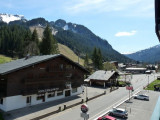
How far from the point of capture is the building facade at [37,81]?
33250 millimetres

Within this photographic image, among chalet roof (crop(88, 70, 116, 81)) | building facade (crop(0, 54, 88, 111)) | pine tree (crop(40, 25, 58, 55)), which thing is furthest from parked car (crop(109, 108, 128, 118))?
pine tree (crop(40, 25, 58, 55))

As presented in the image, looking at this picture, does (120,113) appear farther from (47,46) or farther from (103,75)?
(47,46)

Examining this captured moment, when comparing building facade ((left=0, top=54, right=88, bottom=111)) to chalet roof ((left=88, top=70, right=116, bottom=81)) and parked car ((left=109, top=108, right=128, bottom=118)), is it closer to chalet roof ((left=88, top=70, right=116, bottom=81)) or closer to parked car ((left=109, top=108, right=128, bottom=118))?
parked car ((left=109, top=108, right=128, bottom=118))

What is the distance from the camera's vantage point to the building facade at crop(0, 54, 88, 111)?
3325cm

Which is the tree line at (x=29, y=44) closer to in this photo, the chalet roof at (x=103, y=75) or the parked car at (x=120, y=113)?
the chalet roof at (x=103, y=75)

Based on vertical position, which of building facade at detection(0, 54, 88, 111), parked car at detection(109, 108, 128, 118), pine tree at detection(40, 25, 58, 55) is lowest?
parked car at detection(109, 108, 128, 118)

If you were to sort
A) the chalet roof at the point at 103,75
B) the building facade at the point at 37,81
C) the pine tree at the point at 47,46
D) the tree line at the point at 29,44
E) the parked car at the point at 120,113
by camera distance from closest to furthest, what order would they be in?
the parked car at the point at 120,113, the building facade at the point at 37,81, the chalet roof at the point at 103,75, the pine tree at the point at 47,46, the tree line at the point at 29,44

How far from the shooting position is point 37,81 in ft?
125

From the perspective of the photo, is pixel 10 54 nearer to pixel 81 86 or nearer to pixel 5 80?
pixel 81 86

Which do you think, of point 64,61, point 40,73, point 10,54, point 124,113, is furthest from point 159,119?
point 10,54

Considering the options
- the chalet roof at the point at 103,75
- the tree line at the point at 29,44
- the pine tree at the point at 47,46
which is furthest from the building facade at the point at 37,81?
the tree line at the point at 29,44

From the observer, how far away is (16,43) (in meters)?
126

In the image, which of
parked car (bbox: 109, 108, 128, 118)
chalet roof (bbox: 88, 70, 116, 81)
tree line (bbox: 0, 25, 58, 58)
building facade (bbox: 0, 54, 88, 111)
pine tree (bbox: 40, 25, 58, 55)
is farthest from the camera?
tree line (bbox: 0, 25, 58, 58)

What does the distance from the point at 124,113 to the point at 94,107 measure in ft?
25.5
